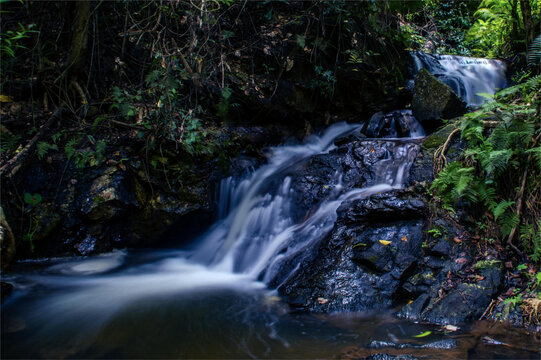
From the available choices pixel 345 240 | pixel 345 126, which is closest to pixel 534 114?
pixel 345 240

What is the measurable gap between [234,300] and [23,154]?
3.65 metres

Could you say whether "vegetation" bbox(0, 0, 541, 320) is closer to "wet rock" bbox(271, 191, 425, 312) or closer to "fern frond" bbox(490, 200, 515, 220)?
"fern frond" bbox(490, 200, 515, 220)

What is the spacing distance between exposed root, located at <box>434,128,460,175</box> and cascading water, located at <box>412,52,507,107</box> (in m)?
4.45

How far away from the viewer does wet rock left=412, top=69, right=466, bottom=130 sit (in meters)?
6.21

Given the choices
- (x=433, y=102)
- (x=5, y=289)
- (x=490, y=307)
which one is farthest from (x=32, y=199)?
(x=433, y=102)

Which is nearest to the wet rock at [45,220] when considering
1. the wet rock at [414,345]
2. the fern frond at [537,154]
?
the wet rock at [414,345]

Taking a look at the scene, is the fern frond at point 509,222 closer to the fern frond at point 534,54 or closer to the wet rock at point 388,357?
the wet rock at point 388,357

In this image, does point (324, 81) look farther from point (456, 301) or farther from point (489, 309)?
point (489, 309)

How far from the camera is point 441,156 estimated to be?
4473 millimetres

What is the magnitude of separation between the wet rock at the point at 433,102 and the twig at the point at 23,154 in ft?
21.2

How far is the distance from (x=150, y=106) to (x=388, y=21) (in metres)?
5.39

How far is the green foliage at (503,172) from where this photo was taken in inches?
134

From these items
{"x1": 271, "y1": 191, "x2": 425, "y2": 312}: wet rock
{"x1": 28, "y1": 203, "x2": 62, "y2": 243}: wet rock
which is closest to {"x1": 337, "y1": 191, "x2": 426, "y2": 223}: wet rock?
{"x1": 271, "y1": 191, "x2": 425, "y2": 312}: wet rock

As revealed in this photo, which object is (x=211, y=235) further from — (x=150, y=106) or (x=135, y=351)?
(x=135, y=351)
